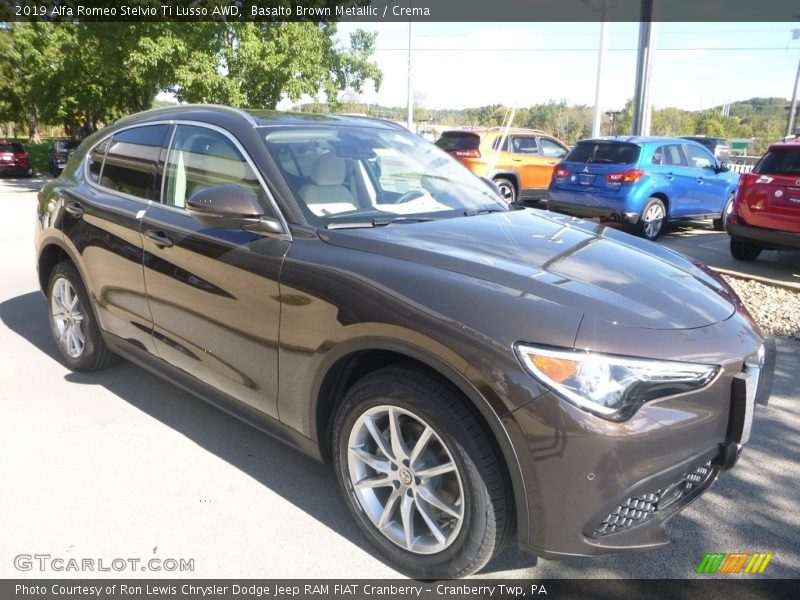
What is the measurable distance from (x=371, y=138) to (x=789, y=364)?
358 centimetres

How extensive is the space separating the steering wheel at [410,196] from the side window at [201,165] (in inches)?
28.8

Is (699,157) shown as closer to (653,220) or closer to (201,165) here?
(653,220)

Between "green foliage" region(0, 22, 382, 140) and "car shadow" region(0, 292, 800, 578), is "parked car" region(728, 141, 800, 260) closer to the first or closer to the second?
"car shadow" region(0, 292, 800, 578)

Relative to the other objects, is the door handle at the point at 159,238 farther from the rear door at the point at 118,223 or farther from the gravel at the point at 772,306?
the gravel at the point at 772,306

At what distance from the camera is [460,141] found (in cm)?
1349

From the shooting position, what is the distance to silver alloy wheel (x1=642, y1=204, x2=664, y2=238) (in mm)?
9914

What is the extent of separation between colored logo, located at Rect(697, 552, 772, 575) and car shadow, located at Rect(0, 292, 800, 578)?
0.03 metres

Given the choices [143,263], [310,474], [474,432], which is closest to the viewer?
[474,432]

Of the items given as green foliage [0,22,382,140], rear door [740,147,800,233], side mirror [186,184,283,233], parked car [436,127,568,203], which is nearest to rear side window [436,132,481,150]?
parked car [436,127,568,203]

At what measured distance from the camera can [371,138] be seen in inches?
143

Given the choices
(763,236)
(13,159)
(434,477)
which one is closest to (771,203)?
(763,236)

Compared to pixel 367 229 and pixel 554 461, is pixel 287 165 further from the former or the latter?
pixel 554 461

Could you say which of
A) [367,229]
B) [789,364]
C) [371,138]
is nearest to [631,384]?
[367,229]

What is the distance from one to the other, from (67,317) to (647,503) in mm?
3964
